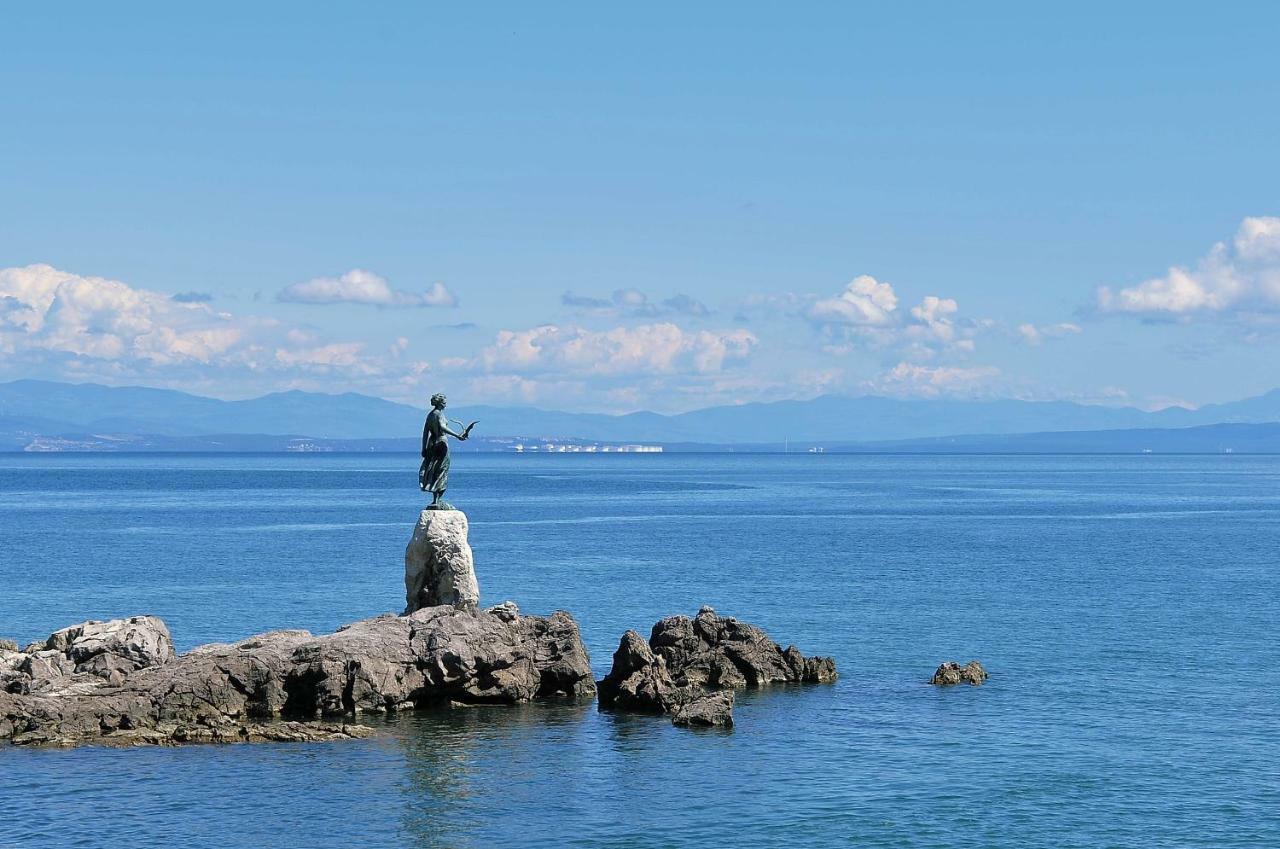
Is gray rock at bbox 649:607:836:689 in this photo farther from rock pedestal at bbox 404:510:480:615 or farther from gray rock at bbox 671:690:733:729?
rock pedestal at bbox 404:510:480:615

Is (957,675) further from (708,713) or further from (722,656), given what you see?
(708,713)

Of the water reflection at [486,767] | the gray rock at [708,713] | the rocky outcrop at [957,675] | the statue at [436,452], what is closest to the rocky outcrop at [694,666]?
the gray rock at [708,713]

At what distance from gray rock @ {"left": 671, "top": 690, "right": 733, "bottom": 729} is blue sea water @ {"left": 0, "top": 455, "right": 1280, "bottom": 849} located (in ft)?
1.84

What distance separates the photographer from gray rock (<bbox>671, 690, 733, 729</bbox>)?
3850 centimetres

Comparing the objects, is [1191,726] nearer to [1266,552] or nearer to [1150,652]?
[1150,652]

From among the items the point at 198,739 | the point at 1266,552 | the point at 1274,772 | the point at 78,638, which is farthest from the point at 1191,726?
the point at 1266,552

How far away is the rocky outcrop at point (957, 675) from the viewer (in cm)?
4538

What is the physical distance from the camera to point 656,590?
234 feet

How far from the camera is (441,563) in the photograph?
44562 millimetres

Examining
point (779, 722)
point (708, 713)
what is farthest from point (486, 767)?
point (779, 722)

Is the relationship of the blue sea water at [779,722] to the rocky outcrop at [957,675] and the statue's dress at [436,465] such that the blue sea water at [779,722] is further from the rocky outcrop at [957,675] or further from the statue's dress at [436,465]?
the statue's dress at [436,465]

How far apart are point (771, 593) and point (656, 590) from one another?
541 centimetres

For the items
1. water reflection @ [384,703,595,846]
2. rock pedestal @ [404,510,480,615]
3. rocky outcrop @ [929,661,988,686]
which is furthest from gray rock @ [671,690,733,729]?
rocky outcrop @ [929,661,988,686]

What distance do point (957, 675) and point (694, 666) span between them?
26.7 feet
